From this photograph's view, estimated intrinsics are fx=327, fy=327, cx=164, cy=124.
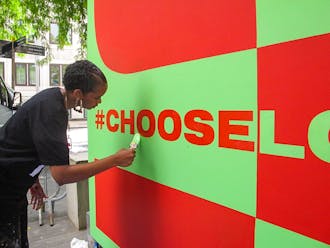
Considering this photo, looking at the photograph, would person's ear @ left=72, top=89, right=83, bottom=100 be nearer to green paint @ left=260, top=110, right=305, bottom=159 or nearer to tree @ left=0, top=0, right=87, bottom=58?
green paint @ left=260, top=110, right=305, bottom=159

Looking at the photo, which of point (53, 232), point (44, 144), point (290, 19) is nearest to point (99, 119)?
point (44, 144)

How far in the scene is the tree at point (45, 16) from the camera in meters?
4.85

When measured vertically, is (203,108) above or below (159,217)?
above

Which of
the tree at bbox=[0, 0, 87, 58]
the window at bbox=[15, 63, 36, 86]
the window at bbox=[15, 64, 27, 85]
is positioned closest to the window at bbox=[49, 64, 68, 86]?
the window at bbox=[15, 63, 36, 86]

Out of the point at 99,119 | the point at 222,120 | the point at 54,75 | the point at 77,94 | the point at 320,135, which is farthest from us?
the point at 54,75

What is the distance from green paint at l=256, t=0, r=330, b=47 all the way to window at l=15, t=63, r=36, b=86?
64.0 ft

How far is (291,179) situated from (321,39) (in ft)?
1.41

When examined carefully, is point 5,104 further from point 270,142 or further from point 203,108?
point 270,142

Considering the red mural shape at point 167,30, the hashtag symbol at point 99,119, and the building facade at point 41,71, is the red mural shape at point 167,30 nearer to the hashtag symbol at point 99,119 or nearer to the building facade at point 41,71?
the hashtag symbol at point 99,119

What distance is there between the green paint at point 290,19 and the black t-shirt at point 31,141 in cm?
109

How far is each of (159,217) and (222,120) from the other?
2.34 feet

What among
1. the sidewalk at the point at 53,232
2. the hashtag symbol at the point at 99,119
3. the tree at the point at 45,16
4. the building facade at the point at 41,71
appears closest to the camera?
the hashtag symbol at the point at 99,119

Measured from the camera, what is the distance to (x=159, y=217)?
1703 mm

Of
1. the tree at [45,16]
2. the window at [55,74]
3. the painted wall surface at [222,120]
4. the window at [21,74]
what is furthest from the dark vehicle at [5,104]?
the window at [21,74]
